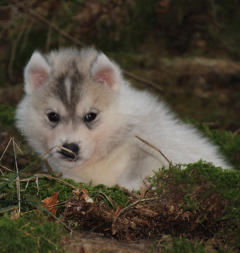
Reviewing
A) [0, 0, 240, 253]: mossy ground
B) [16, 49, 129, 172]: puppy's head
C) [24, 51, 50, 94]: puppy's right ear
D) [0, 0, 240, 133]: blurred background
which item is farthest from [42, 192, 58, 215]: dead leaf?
[0, 0, 240, 133]: blurred background

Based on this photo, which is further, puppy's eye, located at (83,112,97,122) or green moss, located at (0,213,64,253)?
puppy's eye, located at (83,112,97,122)

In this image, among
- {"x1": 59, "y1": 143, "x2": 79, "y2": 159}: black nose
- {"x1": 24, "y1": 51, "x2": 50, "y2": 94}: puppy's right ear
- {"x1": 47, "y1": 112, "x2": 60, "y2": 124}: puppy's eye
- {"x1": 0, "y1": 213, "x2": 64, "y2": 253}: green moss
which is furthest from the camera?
{"x1": 24, "y1": 51, "x2": 50, "y2": 94}: puppy's right ear

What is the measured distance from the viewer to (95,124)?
13.8ft

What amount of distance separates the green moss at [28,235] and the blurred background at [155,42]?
5702 millimetres

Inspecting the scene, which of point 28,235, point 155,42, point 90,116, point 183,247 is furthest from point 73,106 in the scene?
point 155,42

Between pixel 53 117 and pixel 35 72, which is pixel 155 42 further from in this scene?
pixel 53 117

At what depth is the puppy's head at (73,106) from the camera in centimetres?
412

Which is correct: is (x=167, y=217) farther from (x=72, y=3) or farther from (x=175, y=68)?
(x=72, y=3)

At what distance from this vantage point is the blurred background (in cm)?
870

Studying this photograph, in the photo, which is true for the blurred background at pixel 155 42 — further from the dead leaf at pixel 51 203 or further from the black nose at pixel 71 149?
the dead leaf at pixel 51 203

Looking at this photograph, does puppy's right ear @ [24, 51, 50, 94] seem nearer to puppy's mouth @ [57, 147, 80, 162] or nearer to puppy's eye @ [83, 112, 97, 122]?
puppy's eye @ [83, 112, 97, 122]

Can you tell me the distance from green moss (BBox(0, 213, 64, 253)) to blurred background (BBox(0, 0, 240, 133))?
5702 millimetres

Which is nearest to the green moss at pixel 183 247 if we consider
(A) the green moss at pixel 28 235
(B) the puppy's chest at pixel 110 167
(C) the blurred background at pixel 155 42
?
(A) the green moss at pixel 28 235

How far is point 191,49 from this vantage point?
31.1ft
